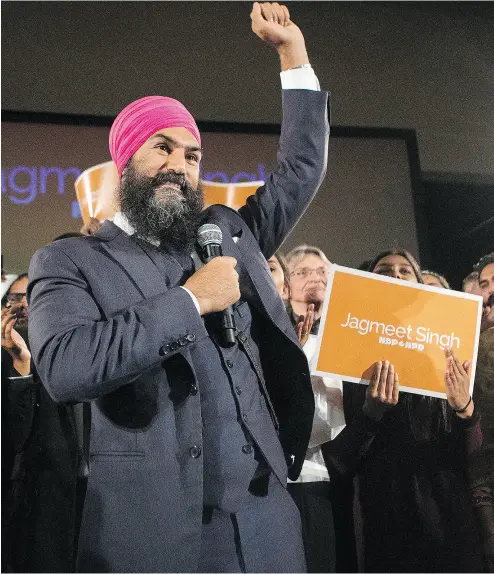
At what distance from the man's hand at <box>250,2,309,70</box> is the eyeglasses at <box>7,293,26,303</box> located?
4.06 ft

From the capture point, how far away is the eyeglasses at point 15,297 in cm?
243

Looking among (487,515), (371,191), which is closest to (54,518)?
(487,515)

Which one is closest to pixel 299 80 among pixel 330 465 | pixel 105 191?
pixel 105 191

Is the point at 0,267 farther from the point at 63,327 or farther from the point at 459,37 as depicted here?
the point at 459,37

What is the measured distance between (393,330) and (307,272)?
0.39m

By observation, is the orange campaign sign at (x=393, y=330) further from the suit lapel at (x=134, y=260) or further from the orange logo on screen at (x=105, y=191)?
the suit lapel at (x=134, y=260)

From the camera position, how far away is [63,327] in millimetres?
1362

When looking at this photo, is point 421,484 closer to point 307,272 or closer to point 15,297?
point 307,272

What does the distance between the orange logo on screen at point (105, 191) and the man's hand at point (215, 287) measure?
114cm

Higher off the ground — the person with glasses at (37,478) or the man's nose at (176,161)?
the man's nose at (176,161)

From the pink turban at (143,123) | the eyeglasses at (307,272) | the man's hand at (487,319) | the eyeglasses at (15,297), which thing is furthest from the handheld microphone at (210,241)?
the man's hand at (487,319)

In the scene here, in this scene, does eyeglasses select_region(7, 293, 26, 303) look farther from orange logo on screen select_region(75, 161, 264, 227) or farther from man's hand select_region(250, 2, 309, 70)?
man's hand select_region(250, 2, 309, 70)

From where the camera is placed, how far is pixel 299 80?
1.85 metres

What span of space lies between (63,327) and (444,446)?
1.56m
